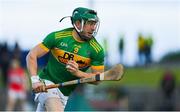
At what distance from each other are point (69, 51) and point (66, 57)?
0.08 m

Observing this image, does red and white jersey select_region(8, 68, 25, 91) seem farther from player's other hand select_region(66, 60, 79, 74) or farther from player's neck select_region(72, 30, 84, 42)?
player's other hand select_region(66, 60, 79, 74)

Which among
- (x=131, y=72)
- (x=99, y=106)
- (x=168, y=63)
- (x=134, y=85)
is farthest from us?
(x=168, y=63)

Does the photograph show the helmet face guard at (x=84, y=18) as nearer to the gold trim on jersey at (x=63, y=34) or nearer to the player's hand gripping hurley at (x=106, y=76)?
the gold trim on jersey at (x=63, y=34)

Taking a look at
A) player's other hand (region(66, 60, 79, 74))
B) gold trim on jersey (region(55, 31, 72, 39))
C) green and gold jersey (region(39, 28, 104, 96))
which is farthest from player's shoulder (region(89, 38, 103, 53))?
player's other hand (region(66, 60, 79, 74))

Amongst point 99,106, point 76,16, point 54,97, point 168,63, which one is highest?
point 76,16

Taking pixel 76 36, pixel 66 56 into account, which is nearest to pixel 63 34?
pixel 76 36

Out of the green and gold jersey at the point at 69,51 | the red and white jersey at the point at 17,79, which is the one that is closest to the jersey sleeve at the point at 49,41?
the green and gold jersey at the point at 69,51

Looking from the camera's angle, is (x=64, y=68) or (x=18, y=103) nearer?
(x=64, y=68)

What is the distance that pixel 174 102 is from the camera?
2153cm

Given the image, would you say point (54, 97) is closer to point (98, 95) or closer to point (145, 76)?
point (98, 95)

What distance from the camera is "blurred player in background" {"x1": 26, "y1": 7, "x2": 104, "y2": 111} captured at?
31.1 feet

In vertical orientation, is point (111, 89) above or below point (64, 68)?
below

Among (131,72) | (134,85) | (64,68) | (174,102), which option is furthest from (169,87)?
(64,68)

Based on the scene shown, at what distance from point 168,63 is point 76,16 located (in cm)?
2181
